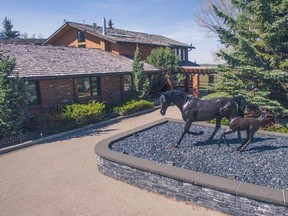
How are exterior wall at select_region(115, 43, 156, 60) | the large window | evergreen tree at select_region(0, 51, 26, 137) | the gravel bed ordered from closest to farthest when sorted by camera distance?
1. the gravel bed
2. evergreen tree at select_region(0, 51, 26, 137)
3. exterior wall at select_region(115, 43, 156, 60)
4. the large window

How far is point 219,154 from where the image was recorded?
7699 mm

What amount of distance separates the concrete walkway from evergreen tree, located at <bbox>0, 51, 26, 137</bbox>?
1700 mm

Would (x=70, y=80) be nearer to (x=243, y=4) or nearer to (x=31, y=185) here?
(x=31, y=185)

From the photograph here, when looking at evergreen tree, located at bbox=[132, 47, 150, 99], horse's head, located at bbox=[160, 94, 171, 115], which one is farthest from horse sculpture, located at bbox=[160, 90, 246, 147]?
evergreen tree, located at bbox=[132, 47, 150, 99]

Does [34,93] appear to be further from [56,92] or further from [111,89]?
[111,89]

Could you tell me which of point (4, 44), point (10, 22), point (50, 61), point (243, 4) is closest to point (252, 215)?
point (243, 4)

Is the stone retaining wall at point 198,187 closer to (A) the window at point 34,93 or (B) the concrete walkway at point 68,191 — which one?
(B) the concrete walkway at point 68,191

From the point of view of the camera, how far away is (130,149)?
8352mm

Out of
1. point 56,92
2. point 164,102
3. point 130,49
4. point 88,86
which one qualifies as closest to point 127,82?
point 88,86

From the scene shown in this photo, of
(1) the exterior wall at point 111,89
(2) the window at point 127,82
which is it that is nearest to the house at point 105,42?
(2) the window at point 127,82

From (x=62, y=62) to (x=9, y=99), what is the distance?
6.57m

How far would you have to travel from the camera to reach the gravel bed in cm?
Answer: 631

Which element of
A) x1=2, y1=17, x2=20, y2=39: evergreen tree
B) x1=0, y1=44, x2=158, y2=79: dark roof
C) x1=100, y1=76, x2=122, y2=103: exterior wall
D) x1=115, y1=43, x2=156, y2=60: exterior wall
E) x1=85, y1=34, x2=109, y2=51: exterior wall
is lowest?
x1=100, y1=76, x2=122, y2=103: exterior wall

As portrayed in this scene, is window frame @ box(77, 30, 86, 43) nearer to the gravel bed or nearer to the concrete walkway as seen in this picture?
the concrete walkway
